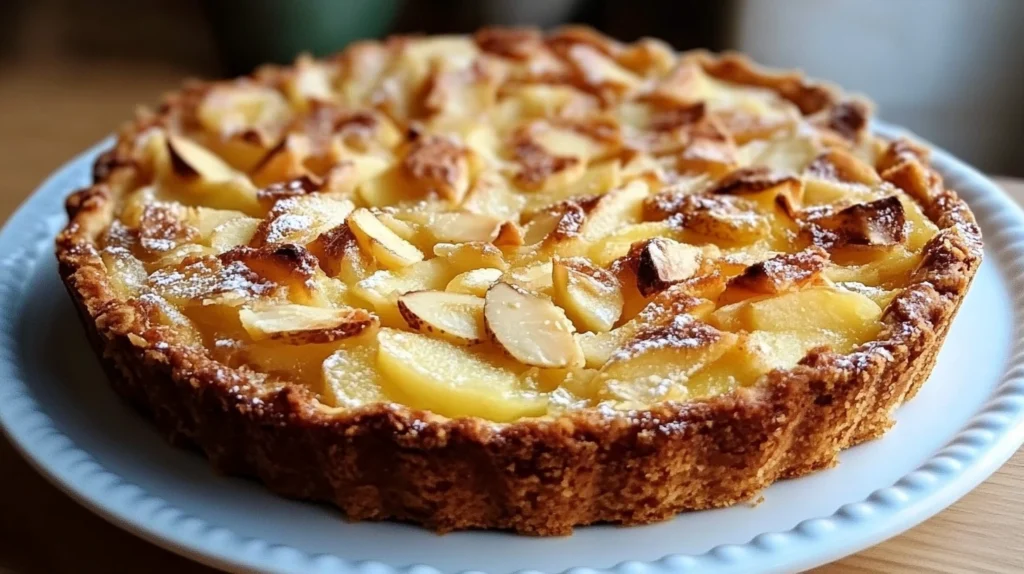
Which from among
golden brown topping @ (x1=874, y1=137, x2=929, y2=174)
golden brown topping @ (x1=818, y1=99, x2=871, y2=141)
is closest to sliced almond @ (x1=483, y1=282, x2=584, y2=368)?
golden brown topping @ (x1=874, y1=137, x2=929, y2=174)

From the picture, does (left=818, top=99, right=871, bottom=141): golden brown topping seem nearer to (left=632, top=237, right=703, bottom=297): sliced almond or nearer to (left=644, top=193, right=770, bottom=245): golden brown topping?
(left=644, top=193, right=770, bottom=245): golden brown topping

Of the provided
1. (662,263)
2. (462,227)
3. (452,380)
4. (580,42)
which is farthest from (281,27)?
(452,380)

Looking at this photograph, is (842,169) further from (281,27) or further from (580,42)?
(281,27)

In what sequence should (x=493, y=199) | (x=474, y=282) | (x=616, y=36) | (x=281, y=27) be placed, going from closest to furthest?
(x=474, y=282) < (x=493, y=199) < (x=281, y=27) < (x=616, y=36)

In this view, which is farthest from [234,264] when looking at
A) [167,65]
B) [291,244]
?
[167,65]

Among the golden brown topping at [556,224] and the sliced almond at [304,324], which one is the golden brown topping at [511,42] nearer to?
the golden brown topping at [556,224]
